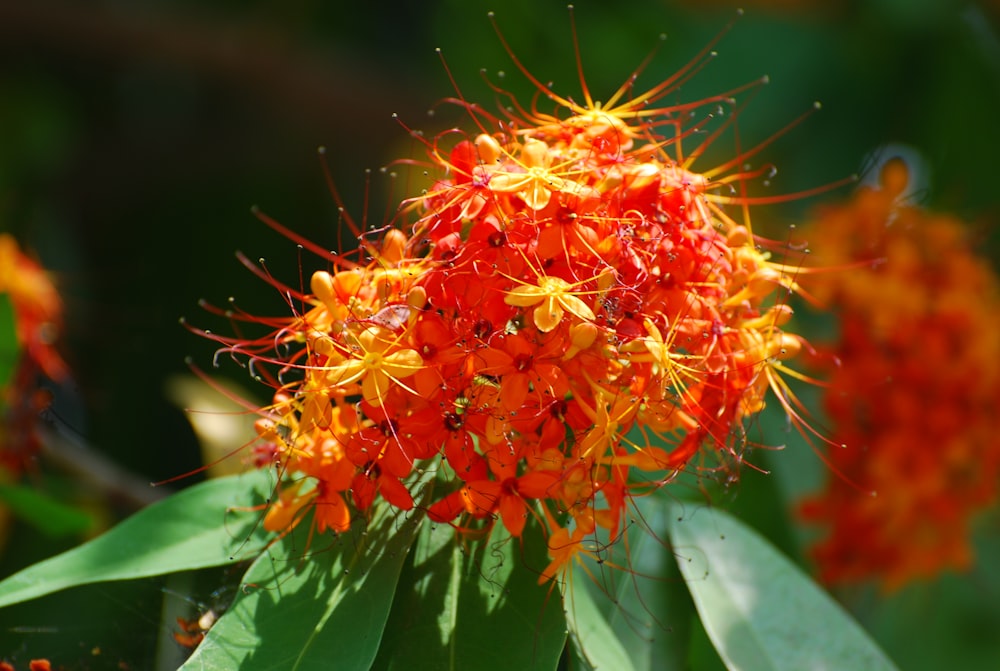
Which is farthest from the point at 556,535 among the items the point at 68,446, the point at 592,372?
the point at 68,446

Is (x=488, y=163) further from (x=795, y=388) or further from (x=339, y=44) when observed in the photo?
(x=339, y=44)

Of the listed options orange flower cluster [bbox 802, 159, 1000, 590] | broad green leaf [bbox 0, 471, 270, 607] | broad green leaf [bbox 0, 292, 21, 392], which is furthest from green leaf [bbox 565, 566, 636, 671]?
broad green leaf [bbox 0, 292, 21, 392]

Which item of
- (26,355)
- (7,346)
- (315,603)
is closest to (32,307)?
(26,355)

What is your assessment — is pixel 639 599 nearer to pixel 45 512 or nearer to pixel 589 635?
pixel 589 635

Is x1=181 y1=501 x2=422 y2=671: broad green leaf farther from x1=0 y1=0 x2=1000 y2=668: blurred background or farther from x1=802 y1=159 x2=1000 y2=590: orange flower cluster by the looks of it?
x1=0 y1=0 x2=1000 y2=668: blurred background

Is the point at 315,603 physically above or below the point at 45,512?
above

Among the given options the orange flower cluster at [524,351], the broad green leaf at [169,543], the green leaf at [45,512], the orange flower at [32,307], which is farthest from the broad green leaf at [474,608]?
the orange flower at [32,307]
